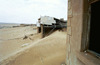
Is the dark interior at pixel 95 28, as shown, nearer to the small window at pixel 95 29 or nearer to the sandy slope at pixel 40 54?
the small window at pixel 95 29

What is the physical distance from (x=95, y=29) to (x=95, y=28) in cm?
3

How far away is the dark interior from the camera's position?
1.41m

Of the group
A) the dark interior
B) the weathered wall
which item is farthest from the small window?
the weathered wall

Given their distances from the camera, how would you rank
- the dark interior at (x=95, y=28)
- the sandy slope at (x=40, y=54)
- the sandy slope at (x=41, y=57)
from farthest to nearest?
the sandy slope at (x=40, y=54) → the sandy slope at (x=41, y=57) → the dark interior at (x=95, y=28)

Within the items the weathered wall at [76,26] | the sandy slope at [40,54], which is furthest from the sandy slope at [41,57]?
the weathered wall at [76,26]

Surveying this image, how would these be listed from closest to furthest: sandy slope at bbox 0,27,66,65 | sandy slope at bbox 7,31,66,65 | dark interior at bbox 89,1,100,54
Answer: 1. dark interior at bbox 89,1,100,54
2. sandy slope at bbox 7,31,66,65
3. sandy slope at bbox 0,27,66,65

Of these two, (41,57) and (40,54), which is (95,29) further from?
(40,54)

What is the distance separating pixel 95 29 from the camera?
1446 millimetres

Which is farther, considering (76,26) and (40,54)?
(40,54)

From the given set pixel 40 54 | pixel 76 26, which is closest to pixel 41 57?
pixel 40 54

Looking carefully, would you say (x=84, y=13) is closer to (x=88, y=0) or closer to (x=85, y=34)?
(x=88, y=0)

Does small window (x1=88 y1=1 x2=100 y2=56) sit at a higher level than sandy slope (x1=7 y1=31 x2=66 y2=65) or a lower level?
higher

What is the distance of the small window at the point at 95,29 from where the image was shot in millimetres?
1413

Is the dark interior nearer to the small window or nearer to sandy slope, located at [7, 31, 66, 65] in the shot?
the small window
